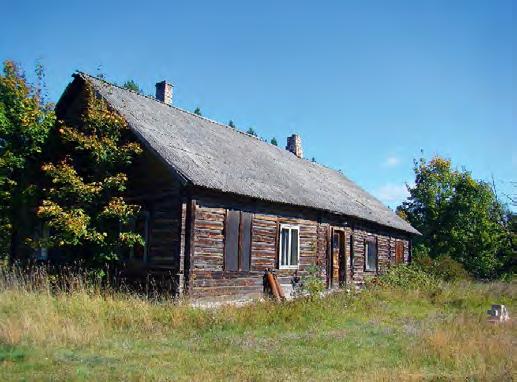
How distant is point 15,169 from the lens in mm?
14484

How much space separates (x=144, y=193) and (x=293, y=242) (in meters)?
5.42

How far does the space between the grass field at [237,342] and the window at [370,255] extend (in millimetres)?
10535

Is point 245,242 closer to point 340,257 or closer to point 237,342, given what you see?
point 237,342

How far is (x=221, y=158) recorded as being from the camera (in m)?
15.3

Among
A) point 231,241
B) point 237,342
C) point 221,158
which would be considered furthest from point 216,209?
point 237,342

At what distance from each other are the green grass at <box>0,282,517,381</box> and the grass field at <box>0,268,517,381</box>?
0.7 inches

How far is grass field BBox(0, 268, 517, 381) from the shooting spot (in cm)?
624

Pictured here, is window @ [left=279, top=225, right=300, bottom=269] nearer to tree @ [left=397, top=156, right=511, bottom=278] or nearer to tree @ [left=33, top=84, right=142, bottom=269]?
tree @ [left=33, top=84, right=142, bottom=269]

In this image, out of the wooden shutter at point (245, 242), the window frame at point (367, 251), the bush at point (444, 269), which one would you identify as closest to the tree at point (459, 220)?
the bush at point (444, 269)

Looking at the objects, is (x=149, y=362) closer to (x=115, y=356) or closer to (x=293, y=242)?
(x=115, y=356)

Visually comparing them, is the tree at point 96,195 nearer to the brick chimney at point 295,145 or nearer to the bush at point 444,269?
the brick chimney at point 295,145

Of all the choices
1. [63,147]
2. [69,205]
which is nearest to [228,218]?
[69,205]

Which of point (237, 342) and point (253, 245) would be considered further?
point (253, 245)

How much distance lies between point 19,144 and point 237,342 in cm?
1002
